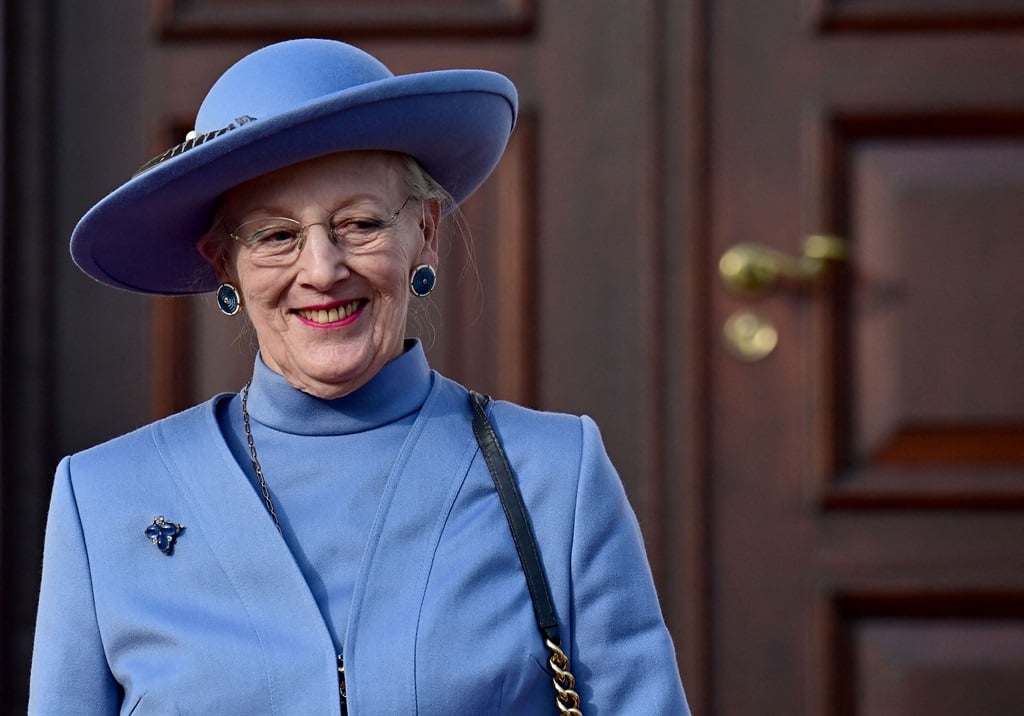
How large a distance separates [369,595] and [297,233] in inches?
16.1

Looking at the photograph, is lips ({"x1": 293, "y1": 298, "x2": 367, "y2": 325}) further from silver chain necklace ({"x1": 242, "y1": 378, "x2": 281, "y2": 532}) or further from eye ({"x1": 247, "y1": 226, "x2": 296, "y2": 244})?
silver chain necklace ({"x1": 242, "y1": 378, "x2": 281, "y2": 532})

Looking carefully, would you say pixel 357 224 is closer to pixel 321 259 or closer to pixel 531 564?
pixel 321 259

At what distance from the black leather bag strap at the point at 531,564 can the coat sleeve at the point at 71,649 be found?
18.6 inches

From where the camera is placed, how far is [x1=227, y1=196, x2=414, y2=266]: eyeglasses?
1.96 m

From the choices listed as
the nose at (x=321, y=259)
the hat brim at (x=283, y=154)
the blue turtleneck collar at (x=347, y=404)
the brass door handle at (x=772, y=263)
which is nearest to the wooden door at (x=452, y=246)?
the brass door handle at (x=772, y=263)

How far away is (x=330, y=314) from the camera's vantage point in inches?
77.8

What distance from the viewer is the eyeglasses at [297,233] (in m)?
1.96

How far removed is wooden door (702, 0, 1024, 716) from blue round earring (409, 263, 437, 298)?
1.27 m

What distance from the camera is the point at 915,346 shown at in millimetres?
3203

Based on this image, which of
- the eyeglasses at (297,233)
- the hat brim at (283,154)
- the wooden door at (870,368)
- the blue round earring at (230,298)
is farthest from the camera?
the wooden door at (870,368)

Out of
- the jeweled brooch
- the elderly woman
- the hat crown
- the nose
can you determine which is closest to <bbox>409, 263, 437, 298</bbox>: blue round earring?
the elderly woman

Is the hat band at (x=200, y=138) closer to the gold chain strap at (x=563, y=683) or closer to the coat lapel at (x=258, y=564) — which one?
the coat lapel at (x=258, y=564)

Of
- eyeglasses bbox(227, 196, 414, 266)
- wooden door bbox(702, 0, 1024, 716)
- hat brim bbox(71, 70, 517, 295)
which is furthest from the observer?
wooden door bbox(702, 0, 1024, 716)

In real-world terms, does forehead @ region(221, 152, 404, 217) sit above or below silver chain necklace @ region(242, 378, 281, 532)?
above
